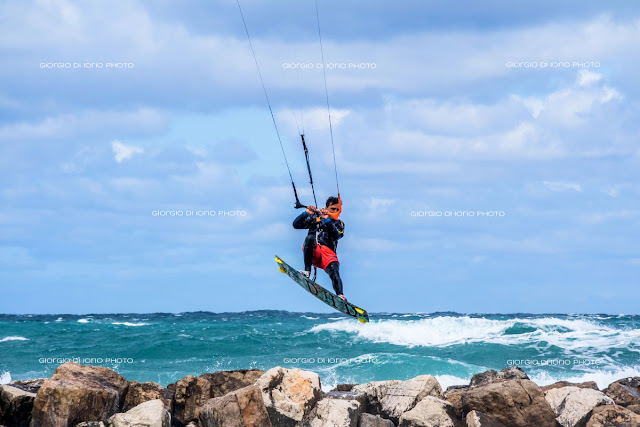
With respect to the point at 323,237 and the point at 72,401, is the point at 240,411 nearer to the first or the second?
the point at 72,401

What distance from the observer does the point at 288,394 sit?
11.5 meters

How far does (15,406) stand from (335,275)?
6.44 meters

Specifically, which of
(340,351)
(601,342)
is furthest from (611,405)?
(601,342)

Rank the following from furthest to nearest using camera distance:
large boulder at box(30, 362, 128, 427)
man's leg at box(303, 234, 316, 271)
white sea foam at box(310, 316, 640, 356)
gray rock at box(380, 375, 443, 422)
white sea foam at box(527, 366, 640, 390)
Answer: white sea foam at box(310, 316, 640, 356), white sea foam at box(527, 366, 640, 390), man's leg at box(303, 234, 316, 271), gray rock at box(380, 375, 443, 422), large boulder at box(30, 362, 128, 427)

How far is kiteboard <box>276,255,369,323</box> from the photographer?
14922 millimetres

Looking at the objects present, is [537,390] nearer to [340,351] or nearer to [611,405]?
[611,405]

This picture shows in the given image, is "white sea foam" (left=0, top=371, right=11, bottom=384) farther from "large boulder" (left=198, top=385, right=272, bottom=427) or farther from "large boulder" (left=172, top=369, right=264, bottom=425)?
"large boulder" (left=198, top=385, right=272, bottom=427)

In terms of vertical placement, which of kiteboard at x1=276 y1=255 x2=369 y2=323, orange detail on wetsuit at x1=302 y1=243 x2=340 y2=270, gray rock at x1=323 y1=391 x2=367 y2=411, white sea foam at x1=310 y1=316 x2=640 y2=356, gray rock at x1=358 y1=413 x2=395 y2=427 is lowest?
gray rock at x1=358 y1=413 x2=395 y2=427

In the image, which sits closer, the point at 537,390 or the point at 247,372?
the point at 537,390

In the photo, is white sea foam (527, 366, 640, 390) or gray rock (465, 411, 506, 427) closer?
gray rock (465, 411, 506, 427)

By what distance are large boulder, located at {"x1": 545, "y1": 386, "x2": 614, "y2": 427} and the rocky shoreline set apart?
15 mm

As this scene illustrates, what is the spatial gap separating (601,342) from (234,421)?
958 inches

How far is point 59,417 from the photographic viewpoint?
10984 millimetres

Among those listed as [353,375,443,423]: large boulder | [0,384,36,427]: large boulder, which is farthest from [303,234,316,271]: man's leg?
[0,384,36,427]: large boulder
